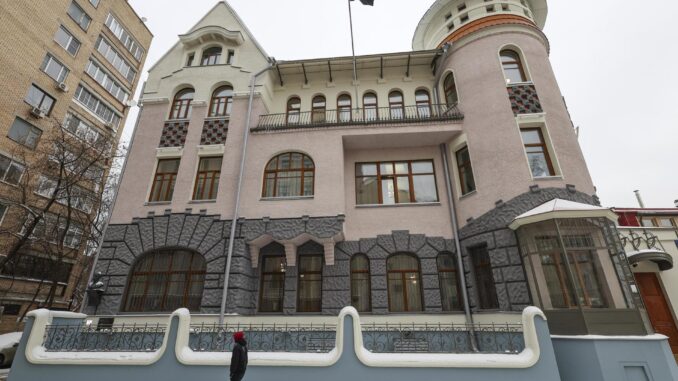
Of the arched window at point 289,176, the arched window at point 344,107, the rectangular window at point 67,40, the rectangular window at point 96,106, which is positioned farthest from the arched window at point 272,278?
the rectangular window at point 67,40

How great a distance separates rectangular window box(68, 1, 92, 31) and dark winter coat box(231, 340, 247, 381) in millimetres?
32256

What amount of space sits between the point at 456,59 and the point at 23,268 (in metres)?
28.8

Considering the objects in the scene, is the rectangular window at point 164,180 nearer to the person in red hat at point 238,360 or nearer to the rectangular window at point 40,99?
the person in red hat at point 238,360

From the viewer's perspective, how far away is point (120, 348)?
8.20 meters

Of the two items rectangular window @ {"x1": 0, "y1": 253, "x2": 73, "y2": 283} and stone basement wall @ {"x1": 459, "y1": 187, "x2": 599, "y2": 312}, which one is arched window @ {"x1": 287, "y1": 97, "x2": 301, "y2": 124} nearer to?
stone basement wall @ {"x1": 459, "y1": 187, "x2": 599, "y2": 312}

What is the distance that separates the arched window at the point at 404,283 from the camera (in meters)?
11.8

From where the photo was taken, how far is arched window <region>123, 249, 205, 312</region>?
12.0 metres

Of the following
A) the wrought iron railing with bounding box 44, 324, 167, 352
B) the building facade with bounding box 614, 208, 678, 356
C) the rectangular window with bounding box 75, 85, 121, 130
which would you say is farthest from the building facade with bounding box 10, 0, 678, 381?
the rectangular window with bounding box 75, 85, 121, 130

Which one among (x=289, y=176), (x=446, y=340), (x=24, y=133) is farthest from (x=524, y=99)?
(x=24, y=133)

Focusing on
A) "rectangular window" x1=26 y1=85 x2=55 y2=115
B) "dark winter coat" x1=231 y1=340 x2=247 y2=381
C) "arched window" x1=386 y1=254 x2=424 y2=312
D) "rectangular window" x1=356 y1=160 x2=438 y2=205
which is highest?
A: "rectangular window" x1=26 y1=85 x2=55 y2=115

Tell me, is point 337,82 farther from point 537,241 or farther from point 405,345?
point 405,345

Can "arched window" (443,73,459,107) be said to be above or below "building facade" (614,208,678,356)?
above

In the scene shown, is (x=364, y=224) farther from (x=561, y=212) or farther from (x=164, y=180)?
(x=164, y=180)

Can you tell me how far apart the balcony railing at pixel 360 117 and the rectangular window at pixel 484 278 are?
226 inches
